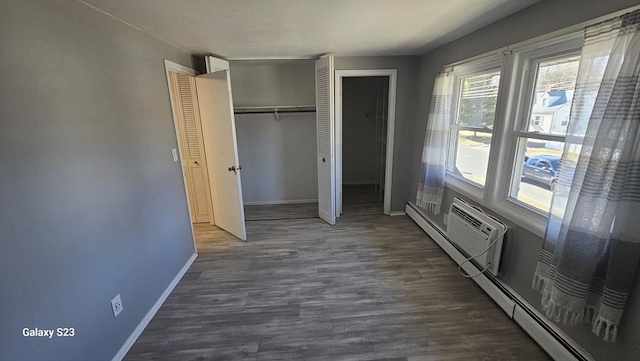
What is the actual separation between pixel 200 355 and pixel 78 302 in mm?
814

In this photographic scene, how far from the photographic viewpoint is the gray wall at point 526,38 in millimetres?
1314

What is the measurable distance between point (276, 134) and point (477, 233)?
331 centimetres

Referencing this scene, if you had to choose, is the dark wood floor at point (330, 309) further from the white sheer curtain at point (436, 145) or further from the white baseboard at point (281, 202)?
the white baseboard at point (281, 202)

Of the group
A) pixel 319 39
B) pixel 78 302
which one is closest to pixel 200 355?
pixel 78 302

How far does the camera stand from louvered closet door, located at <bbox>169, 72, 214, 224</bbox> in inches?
126

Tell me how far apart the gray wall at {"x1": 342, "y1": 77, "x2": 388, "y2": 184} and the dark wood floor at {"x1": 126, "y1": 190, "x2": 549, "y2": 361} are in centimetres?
258

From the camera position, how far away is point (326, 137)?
3553mm

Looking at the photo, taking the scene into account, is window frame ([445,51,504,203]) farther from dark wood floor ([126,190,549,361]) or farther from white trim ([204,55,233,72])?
white trim ([204,55,233,72])

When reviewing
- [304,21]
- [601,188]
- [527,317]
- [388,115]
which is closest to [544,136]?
[601,188]

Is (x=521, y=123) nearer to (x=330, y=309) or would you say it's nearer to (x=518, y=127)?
(x=518, y=127)

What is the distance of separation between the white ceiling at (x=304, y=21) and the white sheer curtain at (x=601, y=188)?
743 mm

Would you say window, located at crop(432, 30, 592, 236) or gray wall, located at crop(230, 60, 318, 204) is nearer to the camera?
window, located at crop(432, 30, 592, 236)

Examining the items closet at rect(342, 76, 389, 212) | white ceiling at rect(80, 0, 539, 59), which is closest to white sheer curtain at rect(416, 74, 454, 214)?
white ceiling at rect(80, 0, 539, 59)

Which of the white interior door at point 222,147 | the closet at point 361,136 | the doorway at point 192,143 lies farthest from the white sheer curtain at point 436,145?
the doorway at point 192,143
